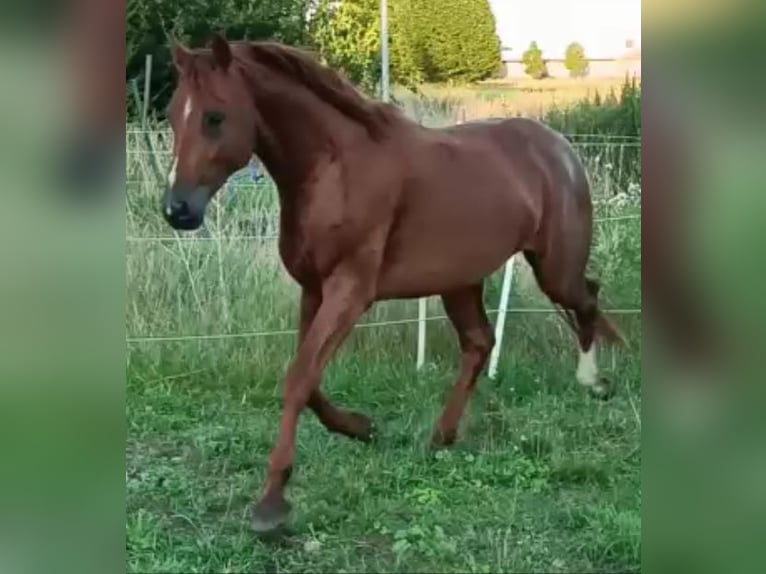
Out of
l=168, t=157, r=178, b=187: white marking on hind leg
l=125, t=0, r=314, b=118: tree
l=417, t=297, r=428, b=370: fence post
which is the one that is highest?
l=125, t=0, r=314, b=118: tree

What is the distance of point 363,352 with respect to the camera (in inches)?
67.9

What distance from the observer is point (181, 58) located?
1611mm

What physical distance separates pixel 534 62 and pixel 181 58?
0.54 meters

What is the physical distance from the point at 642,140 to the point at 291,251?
549mm

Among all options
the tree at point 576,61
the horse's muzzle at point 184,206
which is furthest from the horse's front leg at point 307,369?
the tree at point 576,61

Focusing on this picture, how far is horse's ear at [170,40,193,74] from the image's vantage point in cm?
161

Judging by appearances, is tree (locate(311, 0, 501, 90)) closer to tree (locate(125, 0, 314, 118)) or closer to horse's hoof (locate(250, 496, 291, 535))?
tree (locate(125, 0, 314, 118))

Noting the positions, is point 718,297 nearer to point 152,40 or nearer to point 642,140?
point 642,140

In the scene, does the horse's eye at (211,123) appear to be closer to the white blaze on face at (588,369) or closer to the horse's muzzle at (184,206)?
the horse's muzzle at (184,206)

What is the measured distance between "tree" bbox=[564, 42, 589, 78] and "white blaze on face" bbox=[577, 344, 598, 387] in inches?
16.7

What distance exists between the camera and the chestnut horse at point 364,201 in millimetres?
1613

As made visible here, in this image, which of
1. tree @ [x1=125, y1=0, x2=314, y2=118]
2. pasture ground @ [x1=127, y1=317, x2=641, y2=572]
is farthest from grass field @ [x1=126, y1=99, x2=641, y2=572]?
tree @ [x1=125, y1=0, x2=314, y2=118]

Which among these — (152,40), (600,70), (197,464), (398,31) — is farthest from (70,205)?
(600,70)

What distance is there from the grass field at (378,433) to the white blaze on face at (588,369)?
16 mm
